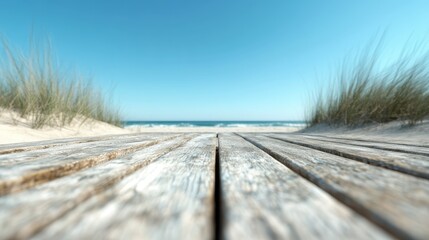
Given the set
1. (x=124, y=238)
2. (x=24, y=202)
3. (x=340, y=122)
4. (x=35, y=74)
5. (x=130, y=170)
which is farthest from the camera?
(x=340, y=122)

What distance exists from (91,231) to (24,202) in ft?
0.66

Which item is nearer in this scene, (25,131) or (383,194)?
(383,194)

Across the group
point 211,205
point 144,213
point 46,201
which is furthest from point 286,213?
point 46,201

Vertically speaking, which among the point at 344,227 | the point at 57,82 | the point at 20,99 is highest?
the point at 57,82

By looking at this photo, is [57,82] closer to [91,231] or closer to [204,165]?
[204,165]

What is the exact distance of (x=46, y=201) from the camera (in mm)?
413

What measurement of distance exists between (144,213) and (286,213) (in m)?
0.25

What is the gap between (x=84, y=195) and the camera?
44cm

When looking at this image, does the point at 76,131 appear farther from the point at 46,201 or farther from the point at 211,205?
the point at 211,205

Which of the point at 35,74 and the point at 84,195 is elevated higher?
the point at 35,74

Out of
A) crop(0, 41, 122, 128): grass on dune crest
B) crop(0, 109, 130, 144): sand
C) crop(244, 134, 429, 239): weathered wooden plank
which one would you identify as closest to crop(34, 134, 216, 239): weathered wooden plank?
crop(244, 134, 429, 239): weathered wooden plank

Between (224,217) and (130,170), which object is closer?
(224,217)

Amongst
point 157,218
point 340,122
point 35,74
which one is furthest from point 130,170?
point 340,122

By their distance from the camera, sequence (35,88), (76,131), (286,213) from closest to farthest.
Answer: (286,213) < (35,88) < (76,131)
